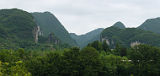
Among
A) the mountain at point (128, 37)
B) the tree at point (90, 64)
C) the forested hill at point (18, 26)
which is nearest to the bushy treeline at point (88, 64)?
the tree at point (90, 64)

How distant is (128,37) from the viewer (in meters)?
186

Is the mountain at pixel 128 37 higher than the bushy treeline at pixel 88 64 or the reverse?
higher

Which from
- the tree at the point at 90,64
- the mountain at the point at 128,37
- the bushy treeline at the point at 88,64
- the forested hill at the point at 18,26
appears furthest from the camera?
Answer: the mountain at the point at 128,37

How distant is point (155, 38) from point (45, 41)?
8285 centimetres

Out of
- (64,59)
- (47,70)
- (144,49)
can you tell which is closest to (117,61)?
(144,49)

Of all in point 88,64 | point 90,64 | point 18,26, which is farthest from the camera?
point 18,26

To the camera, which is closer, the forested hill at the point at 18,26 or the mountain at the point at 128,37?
the forested hill at the point at 18,26

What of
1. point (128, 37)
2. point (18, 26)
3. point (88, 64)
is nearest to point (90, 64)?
point (88, 64)

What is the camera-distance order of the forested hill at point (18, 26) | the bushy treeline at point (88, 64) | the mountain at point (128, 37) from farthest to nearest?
the mountain at point (128, 37)
the forested hill at point (18, 26)
the bushy treeline at point (88, 64)

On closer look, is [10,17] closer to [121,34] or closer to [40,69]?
[121,34]

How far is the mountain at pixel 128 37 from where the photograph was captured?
170 m

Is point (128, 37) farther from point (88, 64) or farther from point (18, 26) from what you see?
point (88, 64)

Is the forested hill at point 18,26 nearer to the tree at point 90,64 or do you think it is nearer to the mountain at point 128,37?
the mountain at point 128,37

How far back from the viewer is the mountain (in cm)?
16989
